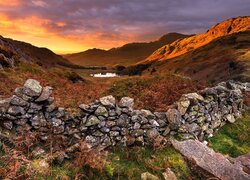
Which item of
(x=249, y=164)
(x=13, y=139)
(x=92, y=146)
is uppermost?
(x=13, y=139)

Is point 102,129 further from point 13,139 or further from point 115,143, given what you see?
point 13,139

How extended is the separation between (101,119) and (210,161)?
5.18 meters

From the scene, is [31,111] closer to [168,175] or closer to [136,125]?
[136,125]

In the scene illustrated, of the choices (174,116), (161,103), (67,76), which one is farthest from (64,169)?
(67,76)

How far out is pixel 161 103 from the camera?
15.5m

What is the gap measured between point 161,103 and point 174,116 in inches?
120

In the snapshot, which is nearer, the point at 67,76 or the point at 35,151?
the point at 35,151

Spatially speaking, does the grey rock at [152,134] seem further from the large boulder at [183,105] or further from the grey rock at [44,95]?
the grey rock at [44,95]

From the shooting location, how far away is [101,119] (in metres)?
10.6

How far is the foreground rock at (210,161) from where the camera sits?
11031mm

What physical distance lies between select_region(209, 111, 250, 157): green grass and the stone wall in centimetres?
115

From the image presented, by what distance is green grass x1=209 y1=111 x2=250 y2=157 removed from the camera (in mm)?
14053

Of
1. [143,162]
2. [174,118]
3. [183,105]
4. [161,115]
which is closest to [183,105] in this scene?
[183,105]

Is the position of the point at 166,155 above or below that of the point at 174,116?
below
